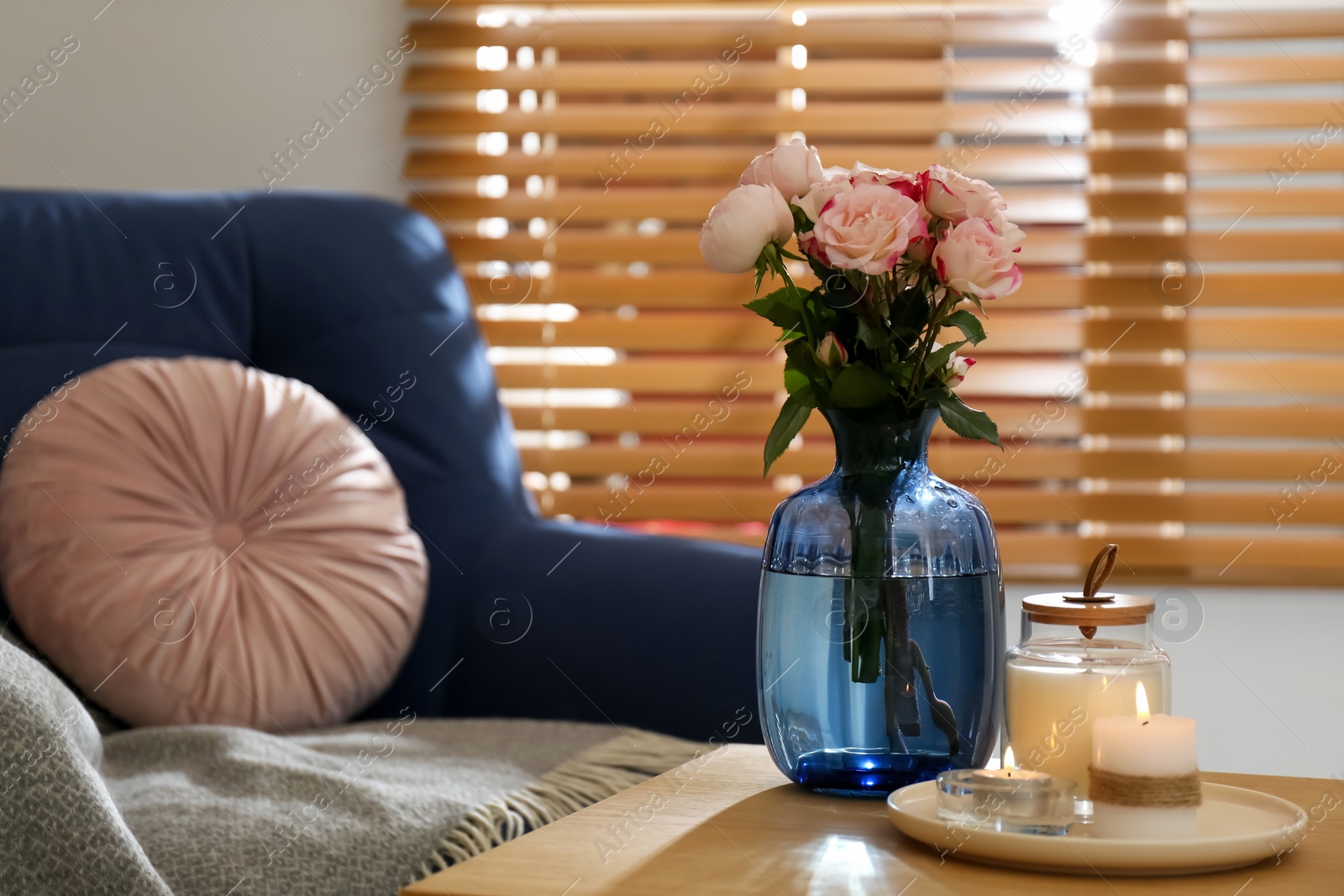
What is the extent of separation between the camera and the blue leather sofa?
1.24 m

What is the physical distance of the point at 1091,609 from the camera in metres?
0.69

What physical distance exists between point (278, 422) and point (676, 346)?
666 millimetres

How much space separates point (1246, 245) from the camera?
1.71 m

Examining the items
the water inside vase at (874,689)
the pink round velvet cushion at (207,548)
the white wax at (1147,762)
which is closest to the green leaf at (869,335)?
the water inside vase at (874,689)

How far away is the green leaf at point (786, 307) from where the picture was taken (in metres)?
0.77

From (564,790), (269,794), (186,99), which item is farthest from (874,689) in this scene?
(186,99)

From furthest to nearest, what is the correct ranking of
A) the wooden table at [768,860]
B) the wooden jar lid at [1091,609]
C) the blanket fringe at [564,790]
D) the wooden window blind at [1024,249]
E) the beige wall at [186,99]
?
the beige wall at [186,99] → the wooden window blind at [1024,249] → the blanket fringe at [564,790] → the wooden jar lid at [1091,609] → the wooden table at [768,860]

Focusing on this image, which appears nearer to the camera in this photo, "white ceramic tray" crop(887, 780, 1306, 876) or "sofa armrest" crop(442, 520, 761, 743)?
"white ceramic tray" crop(887, 780, 1306, 876)

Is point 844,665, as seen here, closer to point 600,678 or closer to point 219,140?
point 600,678

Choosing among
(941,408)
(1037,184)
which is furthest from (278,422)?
(1037,184)

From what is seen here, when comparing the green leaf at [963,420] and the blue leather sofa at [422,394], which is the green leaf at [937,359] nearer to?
the green leaf at [963,420]

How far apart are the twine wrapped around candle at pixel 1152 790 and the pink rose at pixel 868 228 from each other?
0.99 feet

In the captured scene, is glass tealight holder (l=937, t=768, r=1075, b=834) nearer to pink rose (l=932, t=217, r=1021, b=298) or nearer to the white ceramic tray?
the white ceramic tray

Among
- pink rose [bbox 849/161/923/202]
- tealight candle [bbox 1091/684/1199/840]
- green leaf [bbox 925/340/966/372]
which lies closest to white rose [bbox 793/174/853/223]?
pink rose [bbox 849/161/923/202]
